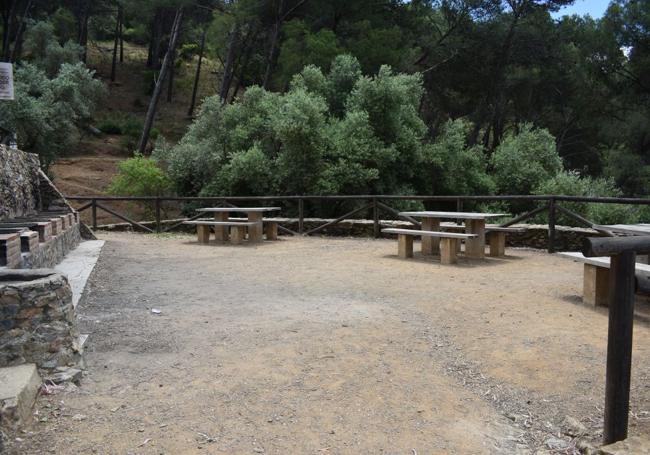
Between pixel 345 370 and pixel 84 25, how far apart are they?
1267 inches

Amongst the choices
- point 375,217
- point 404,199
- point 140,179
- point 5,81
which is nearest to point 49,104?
point 140,179

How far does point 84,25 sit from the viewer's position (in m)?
30.5

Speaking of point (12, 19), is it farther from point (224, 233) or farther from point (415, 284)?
point (415, 284)

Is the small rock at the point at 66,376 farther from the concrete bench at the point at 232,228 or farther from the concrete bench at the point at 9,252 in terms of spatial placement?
the concrete bench at the point at 232,228

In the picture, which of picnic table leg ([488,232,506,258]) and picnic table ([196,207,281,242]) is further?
picnic table ([196,207,281,242])

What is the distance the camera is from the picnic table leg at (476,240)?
27.6 feet

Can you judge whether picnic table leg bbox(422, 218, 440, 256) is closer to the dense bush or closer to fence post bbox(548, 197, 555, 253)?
fence post bbox(548, 197, 555, 253)

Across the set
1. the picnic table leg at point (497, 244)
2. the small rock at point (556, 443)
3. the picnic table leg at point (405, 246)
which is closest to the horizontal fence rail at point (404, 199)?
the picnic table leg at point (497, 244)

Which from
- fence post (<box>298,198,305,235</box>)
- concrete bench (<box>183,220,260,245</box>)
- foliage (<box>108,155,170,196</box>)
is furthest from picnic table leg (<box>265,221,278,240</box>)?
foliage (<box>108,155,170,196</box>)

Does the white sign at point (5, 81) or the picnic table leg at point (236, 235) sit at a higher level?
the white sign at point (5, 81)

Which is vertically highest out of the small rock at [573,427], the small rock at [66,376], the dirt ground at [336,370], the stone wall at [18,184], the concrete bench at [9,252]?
the stone wall at [18,184]

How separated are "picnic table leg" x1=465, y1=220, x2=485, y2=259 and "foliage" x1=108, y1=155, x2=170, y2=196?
1020cm

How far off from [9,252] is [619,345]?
16.0 feet

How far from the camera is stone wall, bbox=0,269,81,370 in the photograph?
3.28 m
